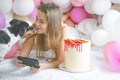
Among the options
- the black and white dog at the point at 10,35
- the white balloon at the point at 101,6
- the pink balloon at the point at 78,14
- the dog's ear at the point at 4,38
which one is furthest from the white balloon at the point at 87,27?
the dog's ear at the point at 4,38

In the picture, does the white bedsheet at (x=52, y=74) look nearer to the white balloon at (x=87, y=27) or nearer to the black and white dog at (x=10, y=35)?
the black and white dog at (x=10, y=35)

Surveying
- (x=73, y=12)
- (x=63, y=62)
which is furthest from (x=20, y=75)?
(x=73, y=12)

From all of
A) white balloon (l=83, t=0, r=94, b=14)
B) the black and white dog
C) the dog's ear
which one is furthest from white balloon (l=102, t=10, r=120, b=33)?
the dog's ear

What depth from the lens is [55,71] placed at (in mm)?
1241

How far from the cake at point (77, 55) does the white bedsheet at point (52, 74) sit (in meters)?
0.03

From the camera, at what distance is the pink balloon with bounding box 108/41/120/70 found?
1257 mm

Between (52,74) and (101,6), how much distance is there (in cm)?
63

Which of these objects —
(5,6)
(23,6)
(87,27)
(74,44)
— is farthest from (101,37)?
(5,6)

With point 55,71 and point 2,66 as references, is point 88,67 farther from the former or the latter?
point 2,66

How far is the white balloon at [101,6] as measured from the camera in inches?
63.9

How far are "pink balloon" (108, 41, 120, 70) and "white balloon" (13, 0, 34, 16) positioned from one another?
57 cm

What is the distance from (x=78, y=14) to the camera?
1786 mm

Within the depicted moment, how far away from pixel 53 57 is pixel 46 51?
2.2 inches

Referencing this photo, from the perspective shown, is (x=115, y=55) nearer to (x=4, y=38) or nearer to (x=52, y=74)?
(x=52, y=74)
